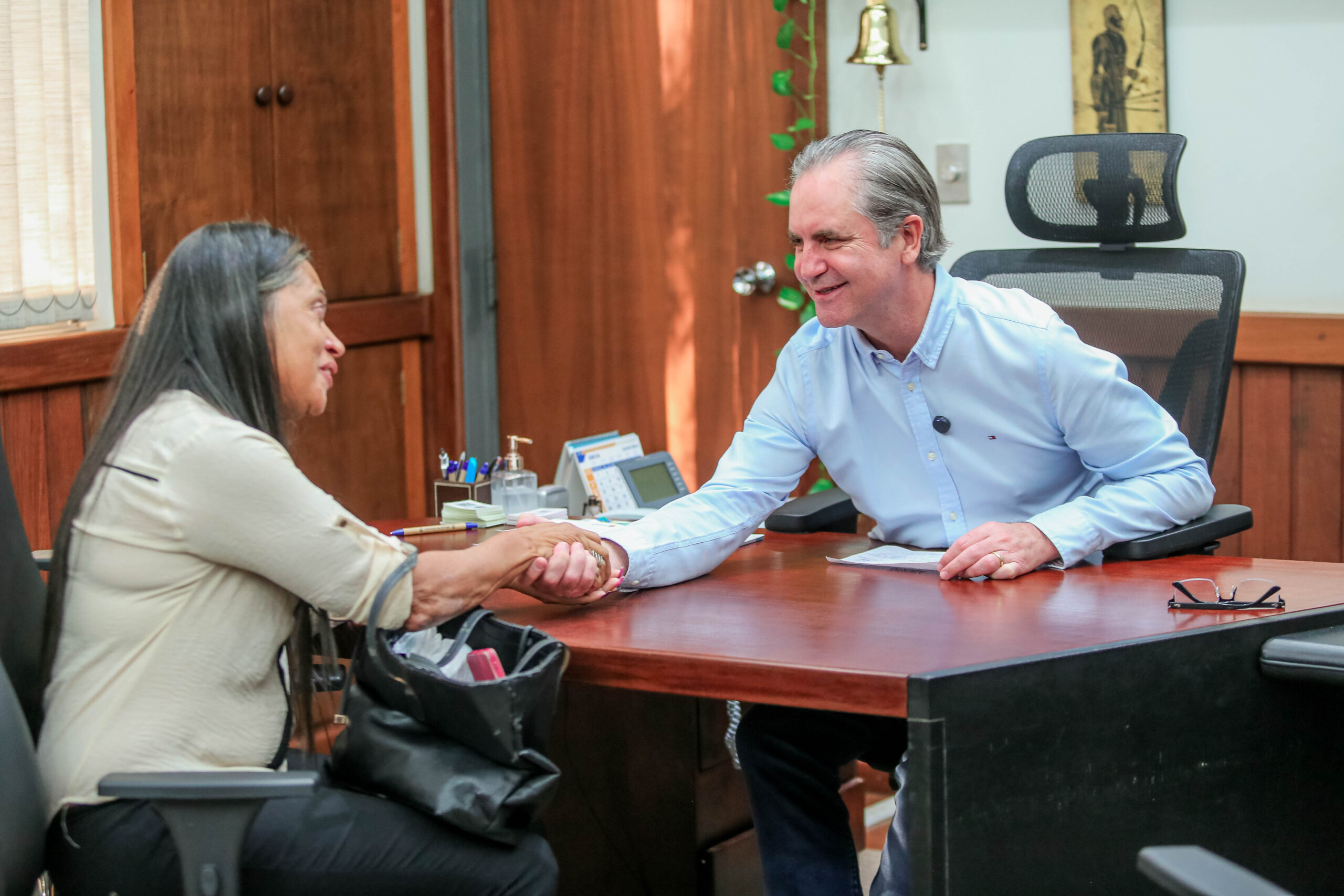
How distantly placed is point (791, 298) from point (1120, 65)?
91cm

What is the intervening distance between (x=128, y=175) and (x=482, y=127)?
42.0 inches

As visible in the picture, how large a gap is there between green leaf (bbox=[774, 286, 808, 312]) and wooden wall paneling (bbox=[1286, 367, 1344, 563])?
3.64ft

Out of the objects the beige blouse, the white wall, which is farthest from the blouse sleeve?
the white wall

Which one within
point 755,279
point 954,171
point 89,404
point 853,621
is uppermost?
point 954,171

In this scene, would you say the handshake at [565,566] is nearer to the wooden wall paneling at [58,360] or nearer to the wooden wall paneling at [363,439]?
the wooden wall paneling at [58,360]

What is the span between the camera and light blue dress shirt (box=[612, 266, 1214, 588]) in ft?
6.68

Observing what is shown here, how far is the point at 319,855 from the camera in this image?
153cm

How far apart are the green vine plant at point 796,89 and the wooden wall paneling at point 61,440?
1.61 m

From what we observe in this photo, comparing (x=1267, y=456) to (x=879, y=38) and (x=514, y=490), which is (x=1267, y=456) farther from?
(x=514, y=490)

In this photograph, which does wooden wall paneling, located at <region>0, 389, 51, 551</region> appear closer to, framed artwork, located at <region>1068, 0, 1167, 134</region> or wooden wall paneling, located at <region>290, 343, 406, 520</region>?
wooden wall paneling, located at <region>290, 343, 406, 520</region>

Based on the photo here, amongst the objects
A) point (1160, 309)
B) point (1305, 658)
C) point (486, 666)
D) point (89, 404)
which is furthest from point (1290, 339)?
point (89, 404)

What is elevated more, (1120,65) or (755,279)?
(1120,65)

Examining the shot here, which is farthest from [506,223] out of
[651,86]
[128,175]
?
[128,175]

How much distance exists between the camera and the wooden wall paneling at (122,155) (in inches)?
118
